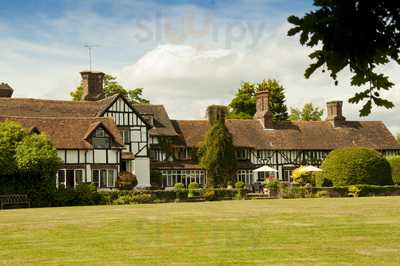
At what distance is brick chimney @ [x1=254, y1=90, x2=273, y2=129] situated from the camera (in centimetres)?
6150

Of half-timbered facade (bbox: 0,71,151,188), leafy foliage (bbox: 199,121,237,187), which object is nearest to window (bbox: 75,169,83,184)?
half-timbered facade (bbox: 0,71,151,188)

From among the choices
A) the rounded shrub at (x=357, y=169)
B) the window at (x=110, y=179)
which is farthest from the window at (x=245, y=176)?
the window at (x=110, y=179)

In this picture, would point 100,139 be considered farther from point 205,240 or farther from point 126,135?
point 205,240

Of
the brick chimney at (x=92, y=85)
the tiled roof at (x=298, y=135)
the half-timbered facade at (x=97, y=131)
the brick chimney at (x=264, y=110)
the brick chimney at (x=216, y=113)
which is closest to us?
the half-timbered facade at (x=97, y=131)

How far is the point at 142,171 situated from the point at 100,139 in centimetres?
609

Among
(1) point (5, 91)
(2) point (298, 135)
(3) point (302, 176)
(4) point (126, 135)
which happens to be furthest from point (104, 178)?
(2) point (298, 135)

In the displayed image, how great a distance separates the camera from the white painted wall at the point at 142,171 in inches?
1955

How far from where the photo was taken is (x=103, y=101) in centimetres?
5312

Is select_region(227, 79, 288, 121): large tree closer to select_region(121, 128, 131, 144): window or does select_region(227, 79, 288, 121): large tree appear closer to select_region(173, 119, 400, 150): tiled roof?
select_region(173, 119, 400, 150): tiled roof

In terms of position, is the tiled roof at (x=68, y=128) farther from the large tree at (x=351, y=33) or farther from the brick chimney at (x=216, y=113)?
the large tree at (x=351, y=33)

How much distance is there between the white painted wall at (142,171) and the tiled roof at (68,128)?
14.6ft

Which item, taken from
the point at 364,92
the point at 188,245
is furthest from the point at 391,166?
the point at 364,92

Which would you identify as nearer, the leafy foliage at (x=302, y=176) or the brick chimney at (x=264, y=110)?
the leafy foliage at (x=302, y=176)

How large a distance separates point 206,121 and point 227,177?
8.87 m
